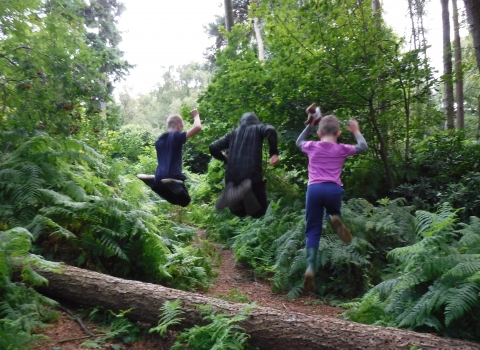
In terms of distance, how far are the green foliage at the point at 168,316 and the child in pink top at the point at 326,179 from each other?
1.48 m

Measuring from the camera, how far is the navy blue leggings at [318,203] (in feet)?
13.9

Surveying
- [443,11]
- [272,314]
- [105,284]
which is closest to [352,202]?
[272,314]

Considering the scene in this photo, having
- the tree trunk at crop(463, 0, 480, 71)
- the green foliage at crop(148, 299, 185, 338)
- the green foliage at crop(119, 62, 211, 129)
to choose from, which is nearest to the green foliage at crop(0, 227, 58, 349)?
the green foliage at crop(148, 299, 185, 338)

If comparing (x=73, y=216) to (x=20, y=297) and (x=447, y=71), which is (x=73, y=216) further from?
(x=447, y=71)

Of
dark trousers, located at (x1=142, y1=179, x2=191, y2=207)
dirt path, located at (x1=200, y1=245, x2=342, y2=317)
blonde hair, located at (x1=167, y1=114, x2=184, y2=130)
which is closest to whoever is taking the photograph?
dark trousers, located at (x1=142, y1=179, x2=191, y2=207)

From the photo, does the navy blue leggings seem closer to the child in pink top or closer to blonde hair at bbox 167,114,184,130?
the child in pink top

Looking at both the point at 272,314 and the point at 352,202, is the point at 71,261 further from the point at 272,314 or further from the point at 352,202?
the point at 352,202

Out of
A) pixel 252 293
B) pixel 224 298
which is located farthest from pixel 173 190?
pixel 252 293

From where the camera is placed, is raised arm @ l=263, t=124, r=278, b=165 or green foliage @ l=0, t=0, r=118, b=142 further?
green foliage @ l=0, t=0, r=118, b=142

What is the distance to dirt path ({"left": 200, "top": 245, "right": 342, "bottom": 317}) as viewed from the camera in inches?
231

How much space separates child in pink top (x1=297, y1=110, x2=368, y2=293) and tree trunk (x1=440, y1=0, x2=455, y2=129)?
4.64 meters

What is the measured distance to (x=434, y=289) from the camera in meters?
4.18

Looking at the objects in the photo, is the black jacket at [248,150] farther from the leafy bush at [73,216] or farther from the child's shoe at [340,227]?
the leafy bush at [73,216]

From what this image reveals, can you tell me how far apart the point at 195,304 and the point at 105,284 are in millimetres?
1207
